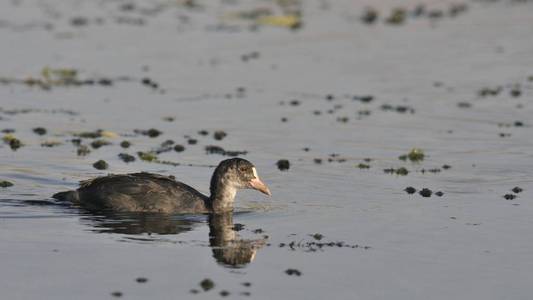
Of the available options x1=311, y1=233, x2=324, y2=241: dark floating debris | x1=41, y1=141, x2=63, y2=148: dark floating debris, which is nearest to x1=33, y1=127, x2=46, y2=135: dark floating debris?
x1=41, y1=141, x2=63, y2=148: dark floating debris

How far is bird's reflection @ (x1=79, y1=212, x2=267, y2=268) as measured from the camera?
64.5 feet

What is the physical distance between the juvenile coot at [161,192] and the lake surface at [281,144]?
364mm

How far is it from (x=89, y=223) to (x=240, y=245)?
9.81 ft

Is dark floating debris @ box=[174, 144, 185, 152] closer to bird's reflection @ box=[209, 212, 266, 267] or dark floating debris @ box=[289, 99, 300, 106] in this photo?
bird's reflection @ box=[209, 212, 266, 267]

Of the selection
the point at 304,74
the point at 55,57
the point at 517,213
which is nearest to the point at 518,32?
the point at 304,74

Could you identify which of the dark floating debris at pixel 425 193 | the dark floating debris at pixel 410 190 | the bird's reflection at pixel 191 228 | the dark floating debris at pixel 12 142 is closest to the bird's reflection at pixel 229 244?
the bird's reflection at pixel 191 228

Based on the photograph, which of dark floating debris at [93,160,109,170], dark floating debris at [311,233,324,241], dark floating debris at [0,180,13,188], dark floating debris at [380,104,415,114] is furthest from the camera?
dark floating debris at [380,104,415,114]

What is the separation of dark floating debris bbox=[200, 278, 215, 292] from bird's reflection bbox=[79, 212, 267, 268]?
4.59 feet

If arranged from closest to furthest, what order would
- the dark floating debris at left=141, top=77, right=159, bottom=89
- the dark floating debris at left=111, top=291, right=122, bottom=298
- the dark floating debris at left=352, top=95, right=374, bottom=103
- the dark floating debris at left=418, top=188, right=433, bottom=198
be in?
the dark floating debris at left=111, top=291, right=122, bottom=298, the dark floating debris at left=418, top=188, right=433, bottom=198, the dark floating debris at left=352, top=95, right=374, bottom=103, the dark floating debris at left=141, top=77, right=159, bottom=89

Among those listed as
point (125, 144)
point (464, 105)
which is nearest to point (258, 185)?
point (125, 144)

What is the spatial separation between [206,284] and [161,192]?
5886 millimetres

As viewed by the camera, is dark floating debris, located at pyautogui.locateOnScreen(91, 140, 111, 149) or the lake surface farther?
dark floating debris, located at pyautogui.locateOnScreen(91, 140, 111, 149)

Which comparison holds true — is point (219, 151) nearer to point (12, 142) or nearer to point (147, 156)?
point (147, 156)

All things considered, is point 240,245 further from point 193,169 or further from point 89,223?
point 193,169
